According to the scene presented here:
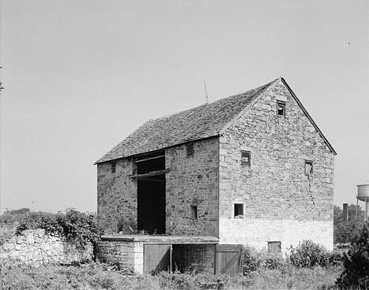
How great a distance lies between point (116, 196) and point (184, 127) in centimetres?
615

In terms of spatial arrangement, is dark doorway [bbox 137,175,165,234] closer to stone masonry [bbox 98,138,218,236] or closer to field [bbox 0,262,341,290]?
stone masonry [bbox 98,138,218,236]

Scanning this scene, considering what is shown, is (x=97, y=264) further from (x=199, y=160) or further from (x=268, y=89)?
(x=268, y=89)

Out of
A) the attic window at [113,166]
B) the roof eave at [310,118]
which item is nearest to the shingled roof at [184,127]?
the attic window at [113,166]

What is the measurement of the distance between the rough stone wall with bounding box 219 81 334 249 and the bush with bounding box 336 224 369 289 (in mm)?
7085

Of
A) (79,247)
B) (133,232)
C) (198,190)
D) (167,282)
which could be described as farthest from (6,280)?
(133,232)

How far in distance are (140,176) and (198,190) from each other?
503 centimetres

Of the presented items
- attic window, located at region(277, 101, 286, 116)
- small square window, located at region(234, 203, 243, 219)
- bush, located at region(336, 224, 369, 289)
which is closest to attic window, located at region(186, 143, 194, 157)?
small square window, located at region(234, 203, 243, 219)

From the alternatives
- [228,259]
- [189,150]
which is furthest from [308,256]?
[189,150]

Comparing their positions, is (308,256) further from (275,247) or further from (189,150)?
(189,150)

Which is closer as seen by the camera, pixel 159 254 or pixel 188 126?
pixel 159 254

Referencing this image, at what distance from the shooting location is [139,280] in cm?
1958

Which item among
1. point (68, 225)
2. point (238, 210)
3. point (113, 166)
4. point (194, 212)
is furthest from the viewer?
point (113, 166)

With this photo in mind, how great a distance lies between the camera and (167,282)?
19094 millimetres

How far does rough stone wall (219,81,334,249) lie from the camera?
2377cm
